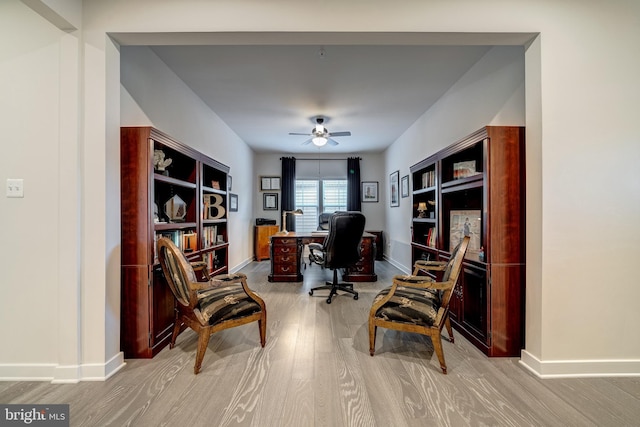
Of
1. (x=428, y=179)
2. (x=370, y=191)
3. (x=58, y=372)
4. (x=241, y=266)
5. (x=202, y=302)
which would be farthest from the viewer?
(x=370, y=191)

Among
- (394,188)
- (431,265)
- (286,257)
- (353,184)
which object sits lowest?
(286,257)

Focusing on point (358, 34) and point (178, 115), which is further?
point (178, 115)

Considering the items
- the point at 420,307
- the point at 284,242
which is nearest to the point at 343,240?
the point at 284,242

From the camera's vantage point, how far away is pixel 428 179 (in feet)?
11.0

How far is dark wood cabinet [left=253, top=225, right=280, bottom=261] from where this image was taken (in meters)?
6.31

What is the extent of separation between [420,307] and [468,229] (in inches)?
39.0

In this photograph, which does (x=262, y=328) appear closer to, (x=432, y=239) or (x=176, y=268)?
(x=176, y=268)

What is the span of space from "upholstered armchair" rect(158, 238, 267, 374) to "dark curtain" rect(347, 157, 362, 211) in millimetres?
4956

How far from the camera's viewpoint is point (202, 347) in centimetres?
187

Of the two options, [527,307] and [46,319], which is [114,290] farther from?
[527,307]

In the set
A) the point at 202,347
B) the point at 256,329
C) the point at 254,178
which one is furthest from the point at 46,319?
the point at 254,178

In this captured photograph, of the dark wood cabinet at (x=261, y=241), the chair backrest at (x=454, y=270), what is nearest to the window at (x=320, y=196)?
the dark wood cabinet at (x=261, y=241)

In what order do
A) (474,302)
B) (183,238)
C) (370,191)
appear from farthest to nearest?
(370,191) < (183,238) < (474,302)

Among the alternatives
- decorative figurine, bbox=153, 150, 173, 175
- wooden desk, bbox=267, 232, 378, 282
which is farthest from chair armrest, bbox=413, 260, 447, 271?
decorative figurine, bbox=153, 150, 173, 175
